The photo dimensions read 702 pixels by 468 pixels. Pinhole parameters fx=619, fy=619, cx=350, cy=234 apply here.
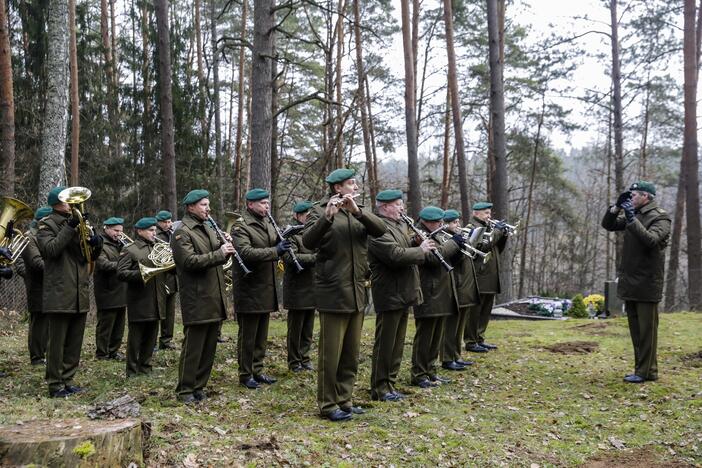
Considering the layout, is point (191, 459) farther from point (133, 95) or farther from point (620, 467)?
point (133, 95)

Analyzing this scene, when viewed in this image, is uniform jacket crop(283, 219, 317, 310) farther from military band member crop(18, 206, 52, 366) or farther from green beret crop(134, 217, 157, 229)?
military band member crop(18, 206, 52, 366)

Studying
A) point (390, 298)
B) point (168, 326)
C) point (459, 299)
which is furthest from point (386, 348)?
point (168, 326)

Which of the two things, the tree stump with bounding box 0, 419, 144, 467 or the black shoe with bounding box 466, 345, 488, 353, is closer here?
the tree stump with bounding box 0, 419, 144, 467

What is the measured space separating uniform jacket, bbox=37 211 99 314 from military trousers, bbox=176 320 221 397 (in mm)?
1348

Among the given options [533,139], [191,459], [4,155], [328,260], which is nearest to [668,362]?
[328,260]

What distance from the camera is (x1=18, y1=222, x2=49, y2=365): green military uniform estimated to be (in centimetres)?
823

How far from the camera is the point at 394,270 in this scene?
6.70m

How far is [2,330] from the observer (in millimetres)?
11812

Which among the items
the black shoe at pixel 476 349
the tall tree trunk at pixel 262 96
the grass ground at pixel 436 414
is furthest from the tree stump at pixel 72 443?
the tall tree trunk at pixel 262 96

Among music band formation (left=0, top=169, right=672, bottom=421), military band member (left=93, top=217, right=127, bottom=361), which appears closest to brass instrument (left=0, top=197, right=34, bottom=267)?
music band formation (left=0, top=169, right=672, bottom=421)

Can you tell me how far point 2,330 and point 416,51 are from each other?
17.8 metres

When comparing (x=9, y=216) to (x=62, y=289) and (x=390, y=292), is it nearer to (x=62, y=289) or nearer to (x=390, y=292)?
(x=62, y=289)

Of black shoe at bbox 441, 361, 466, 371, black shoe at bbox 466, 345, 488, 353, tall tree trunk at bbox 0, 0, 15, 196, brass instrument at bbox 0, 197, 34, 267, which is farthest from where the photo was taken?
tall tree trunk at bbox 0, 0, 15, 196

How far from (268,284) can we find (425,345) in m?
2.04
